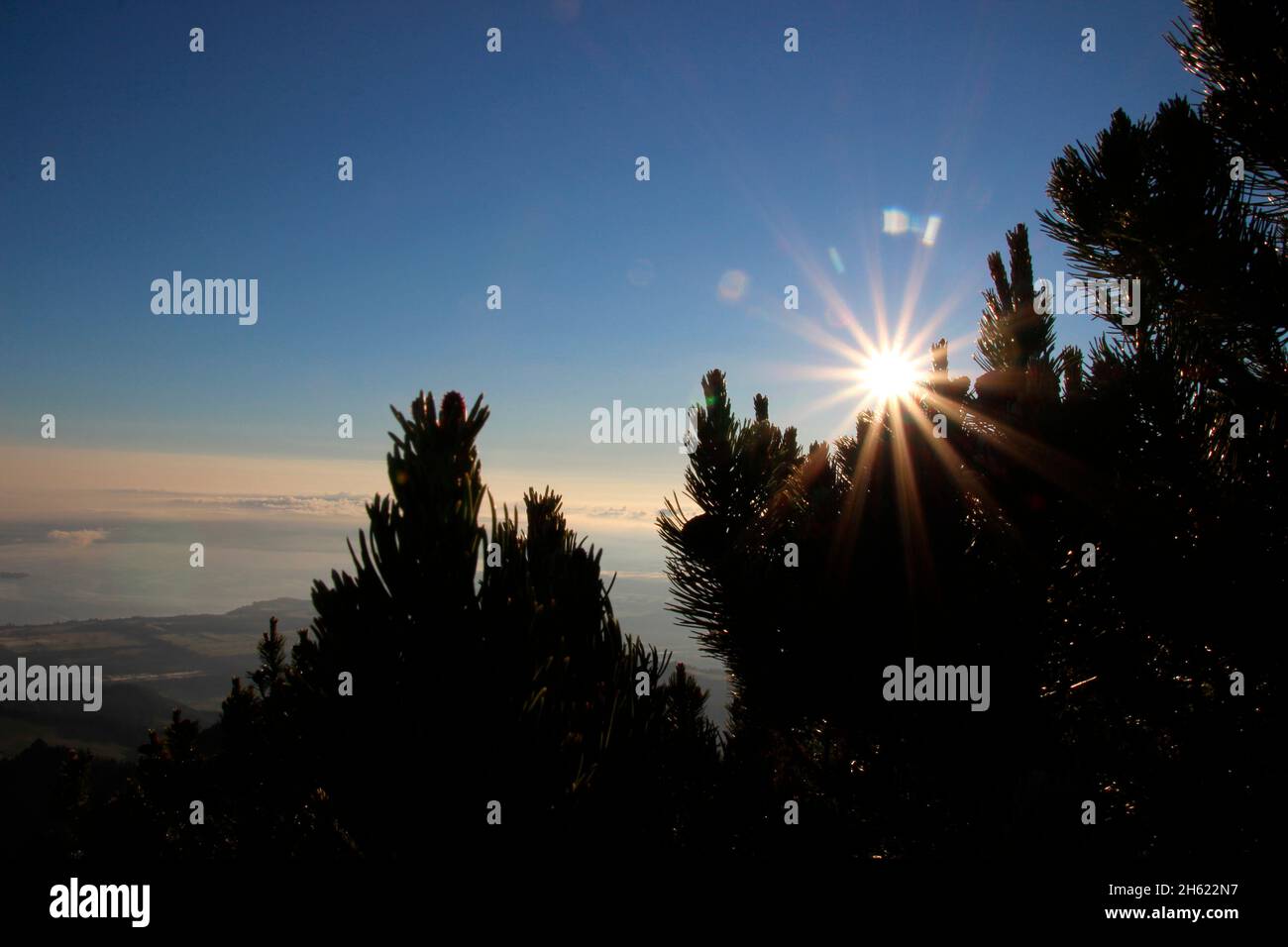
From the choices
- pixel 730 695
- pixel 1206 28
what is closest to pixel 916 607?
pixel 730 695

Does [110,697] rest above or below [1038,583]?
below

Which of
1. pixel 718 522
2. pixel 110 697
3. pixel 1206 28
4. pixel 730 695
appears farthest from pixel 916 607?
pixel 110 697

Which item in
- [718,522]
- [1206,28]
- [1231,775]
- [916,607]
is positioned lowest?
[1231,775]

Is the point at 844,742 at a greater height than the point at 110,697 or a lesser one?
greater
